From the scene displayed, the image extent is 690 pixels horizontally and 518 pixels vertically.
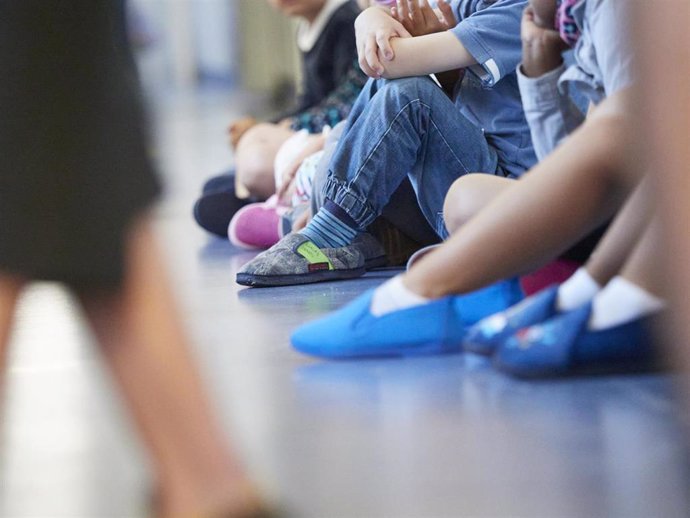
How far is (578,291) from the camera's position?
4.03ft

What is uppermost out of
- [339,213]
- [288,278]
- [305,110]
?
[305,110]

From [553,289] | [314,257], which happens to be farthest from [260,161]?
[553,289]

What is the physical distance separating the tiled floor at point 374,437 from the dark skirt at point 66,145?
0.06m

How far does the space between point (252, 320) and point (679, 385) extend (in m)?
1.11

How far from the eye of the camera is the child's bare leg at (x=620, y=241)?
3.88 feet

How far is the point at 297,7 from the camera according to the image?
285cm

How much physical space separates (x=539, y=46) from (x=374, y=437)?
778 millimetres

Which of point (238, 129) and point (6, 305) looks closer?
point (6, 305)

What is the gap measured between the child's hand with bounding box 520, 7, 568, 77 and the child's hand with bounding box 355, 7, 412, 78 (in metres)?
0.27

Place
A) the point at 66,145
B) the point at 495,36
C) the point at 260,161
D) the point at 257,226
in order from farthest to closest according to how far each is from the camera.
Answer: the point at 260,161
the point at 257,226
the point at 495,36
the point at 66,145

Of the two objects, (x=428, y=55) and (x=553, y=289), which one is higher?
(x=428, y=55)

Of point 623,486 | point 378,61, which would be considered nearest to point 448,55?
point 378,61

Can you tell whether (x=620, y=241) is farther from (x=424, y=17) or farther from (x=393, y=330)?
(x=424, y=17)

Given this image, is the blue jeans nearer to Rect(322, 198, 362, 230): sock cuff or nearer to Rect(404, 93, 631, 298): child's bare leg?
Rect(322, 198, 362, 230): sock cuff
